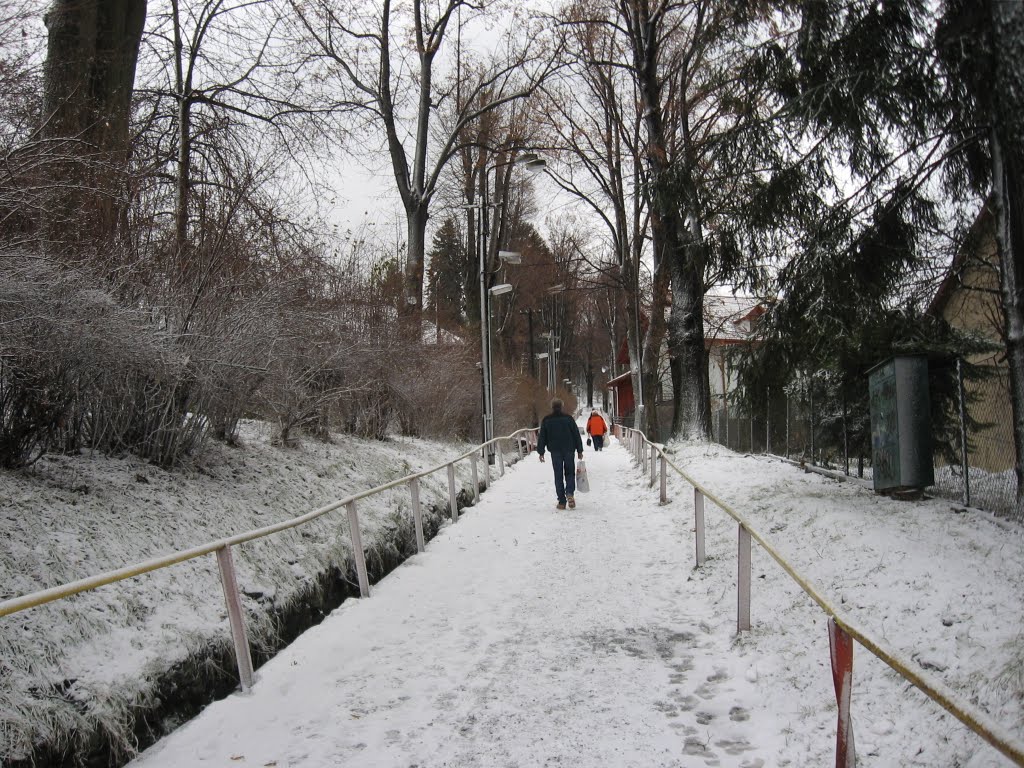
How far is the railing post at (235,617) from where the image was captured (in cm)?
468

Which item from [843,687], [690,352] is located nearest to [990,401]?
[690,352]

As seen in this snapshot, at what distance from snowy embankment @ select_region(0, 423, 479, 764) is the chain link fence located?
6.11 m

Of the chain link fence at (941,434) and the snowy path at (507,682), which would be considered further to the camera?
the chain link fence at (941,434)

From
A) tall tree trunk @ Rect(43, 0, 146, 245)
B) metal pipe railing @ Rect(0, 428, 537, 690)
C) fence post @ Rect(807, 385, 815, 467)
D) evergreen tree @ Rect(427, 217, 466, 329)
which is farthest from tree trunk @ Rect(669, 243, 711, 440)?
evergreen tree @ Rect(427, 217, 466, 329)

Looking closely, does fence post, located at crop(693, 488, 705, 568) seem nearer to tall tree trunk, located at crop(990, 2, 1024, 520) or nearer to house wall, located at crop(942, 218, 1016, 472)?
tall tree trunk, located at crop(990, 2, 1024, 520)

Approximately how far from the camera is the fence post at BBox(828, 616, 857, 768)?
3.10m

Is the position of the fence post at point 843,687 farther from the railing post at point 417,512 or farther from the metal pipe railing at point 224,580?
the railing post at point 417,512

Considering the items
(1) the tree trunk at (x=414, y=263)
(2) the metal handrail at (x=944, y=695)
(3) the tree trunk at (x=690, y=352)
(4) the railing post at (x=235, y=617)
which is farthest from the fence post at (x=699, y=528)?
(1) the tree trunk at (x=414, y=263)

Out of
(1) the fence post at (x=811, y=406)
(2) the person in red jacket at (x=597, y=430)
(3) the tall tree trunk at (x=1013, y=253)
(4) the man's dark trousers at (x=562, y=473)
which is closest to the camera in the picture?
(3) the tall tree trunk at (x=1013, y=253)

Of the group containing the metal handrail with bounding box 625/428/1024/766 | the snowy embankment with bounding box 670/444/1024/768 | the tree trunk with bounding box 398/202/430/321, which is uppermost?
the tree trunk with bounding box 398/202/430/321

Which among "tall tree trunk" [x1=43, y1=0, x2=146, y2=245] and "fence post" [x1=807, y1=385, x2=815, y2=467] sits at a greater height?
"tall tree trunk" [x1=43, y1=0, x2=146, y2=245]

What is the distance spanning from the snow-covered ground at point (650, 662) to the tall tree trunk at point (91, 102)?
4.26 metres

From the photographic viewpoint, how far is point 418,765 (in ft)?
11.8

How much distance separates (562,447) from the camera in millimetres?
12031
